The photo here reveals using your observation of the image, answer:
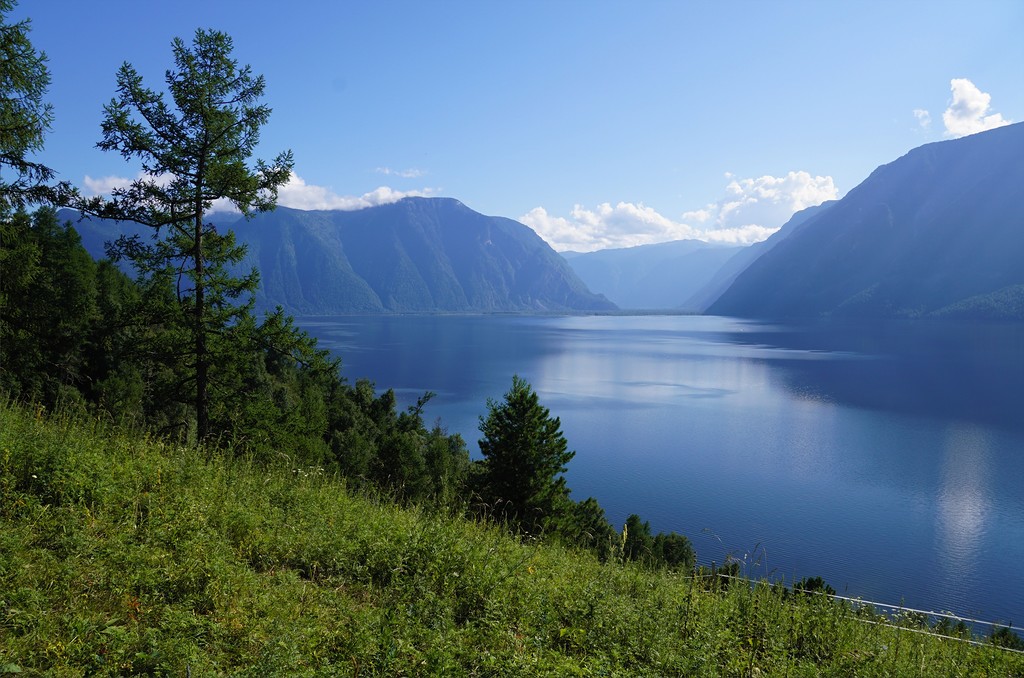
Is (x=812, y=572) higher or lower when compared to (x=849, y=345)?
lower

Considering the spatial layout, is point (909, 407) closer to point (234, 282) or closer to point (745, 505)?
point (745, 505)

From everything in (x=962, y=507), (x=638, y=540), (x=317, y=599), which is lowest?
(x=962, y=507)

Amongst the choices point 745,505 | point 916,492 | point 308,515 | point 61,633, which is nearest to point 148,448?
point 308,515

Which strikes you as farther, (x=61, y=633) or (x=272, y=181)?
(x=272, y=181)

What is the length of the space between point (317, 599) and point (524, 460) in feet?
Answer: 75.6

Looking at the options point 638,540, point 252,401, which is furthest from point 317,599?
point 638,540

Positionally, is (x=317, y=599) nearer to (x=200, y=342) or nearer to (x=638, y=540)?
(x=200, y=342)

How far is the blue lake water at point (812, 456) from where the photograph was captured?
35.5 meters

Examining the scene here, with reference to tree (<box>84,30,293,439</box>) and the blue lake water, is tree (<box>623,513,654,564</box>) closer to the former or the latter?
the blue lake water

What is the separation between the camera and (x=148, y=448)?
7.82 meters

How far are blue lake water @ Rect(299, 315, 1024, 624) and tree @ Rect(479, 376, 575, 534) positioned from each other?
8.29 metres

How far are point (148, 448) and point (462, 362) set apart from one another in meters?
124

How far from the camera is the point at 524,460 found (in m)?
27.8

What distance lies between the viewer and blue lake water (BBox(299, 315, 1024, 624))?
35.5 metres
